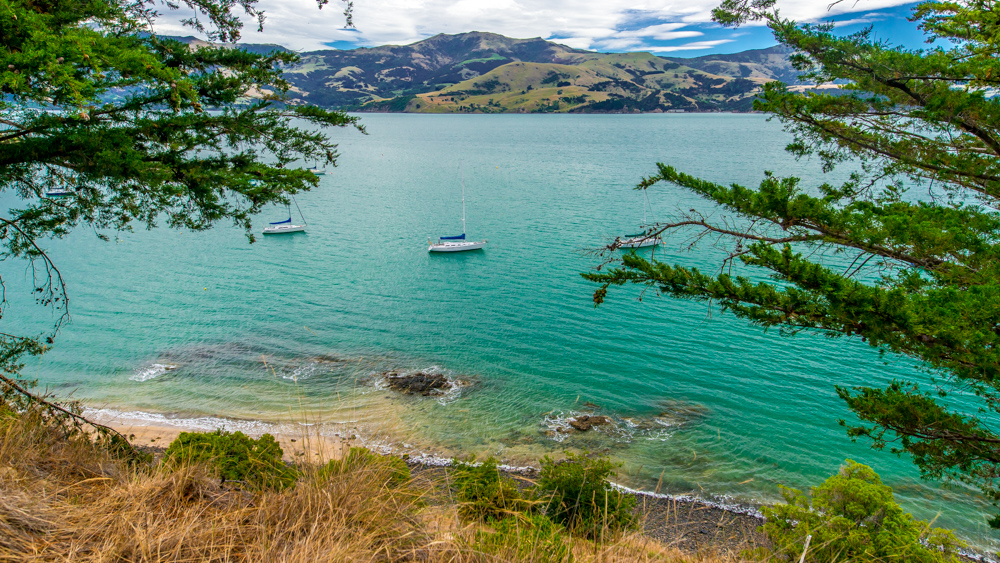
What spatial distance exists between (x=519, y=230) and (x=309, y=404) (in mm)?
26427

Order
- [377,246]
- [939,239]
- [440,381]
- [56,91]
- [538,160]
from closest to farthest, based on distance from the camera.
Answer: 1. [56,91]
2. [939,239]
3. [440,381]
4. [377,246]
5. [538,160]

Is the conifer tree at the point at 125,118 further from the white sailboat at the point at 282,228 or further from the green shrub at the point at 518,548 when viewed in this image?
the white sailboat at the point at 282,228

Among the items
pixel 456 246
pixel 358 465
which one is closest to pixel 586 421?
pixel 358 465

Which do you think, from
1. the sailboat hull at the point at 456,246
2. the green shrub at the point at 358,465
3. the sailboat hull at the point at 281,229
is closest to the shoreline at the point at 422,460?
the green shrub at the point at 358,465

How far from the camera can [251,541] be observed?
141 inches

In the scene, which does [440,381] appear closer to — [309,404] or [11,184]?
[309,404]

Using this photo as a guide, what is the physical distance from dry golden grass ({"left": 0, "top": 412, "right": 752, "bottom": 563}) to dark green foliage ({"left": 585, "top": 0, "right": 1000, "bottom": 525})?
4.99 meters

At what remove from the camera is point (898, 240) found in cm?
849

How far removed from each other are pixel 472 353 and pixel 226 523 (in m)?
19.5

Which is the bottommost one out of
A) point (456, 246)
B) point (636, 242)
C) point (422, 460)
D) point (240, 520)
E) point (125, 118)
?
point (422, 460)

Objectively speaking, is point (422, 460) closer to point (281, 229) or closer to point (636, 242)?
point (636, 242)

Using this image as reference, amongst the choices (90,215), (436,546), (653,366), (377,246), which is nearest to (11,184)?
(90,215)

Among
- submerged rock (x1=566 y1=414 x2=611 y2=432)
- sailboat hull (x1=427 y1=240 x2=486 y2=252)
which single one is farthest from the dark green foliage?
sailboat hull (x1=427 y1=240 x2=486 y2=252)

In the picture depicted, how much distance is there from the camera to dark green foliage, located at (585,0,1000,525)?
708cm
